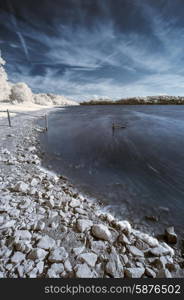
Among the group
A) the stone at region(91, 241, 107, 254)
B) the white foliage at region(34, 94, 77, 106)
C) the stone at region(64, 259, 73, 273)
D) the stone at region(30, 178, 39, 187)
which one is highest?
the white foliage at region(34, 94, 77, 106)

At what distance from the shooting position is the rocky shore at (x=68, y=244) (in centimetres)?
159

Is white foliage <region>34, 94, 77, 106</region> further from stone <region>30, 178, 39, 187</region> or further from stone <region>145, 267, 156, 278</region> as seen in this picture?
stone <region>145, 267, 156, 278</region>

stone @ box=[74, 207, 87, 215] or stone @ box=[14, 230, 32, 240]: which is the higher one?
stone @ box=[14, 230, 32, 240]

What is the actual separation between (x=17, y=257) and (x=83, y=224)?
107 centimetres

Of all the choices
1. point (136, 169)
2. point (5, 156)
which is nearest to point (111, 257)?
point (136, 169)

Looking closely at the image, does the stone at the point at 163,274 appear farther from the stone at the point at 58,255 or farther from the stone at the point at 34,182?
the stone at the point at 34,182

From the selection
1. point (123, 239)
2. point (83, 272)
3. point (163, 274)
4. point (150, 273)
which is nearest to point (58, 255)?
point (83, 272)

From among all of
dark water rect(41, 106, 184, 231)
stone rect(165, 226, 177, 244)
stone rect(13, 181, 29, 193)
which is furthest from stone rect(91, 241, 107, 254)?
stone rect(13, 181, 29, 193)

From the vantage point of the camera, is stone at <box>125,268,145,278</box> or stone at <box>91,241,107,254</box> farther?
stone at <box>91,241,107,254</box>

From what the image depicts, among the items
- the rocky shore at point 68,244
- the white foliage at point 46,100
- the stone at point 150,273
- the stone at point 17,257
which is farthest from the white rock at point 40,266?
the white foliage at point 46,100

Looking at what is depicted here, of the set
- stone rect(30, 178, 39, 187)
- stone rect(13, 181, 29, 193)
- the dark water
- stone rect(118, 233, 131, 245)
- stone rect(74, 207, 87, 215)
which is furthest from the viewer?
stone rect(30, 178, 39, 187)

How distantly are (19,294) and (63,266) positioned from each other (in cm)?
59

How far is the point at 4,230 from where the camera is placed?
6.59 feet

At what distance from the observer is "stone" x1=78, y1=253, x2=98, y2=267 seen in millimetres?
1673
